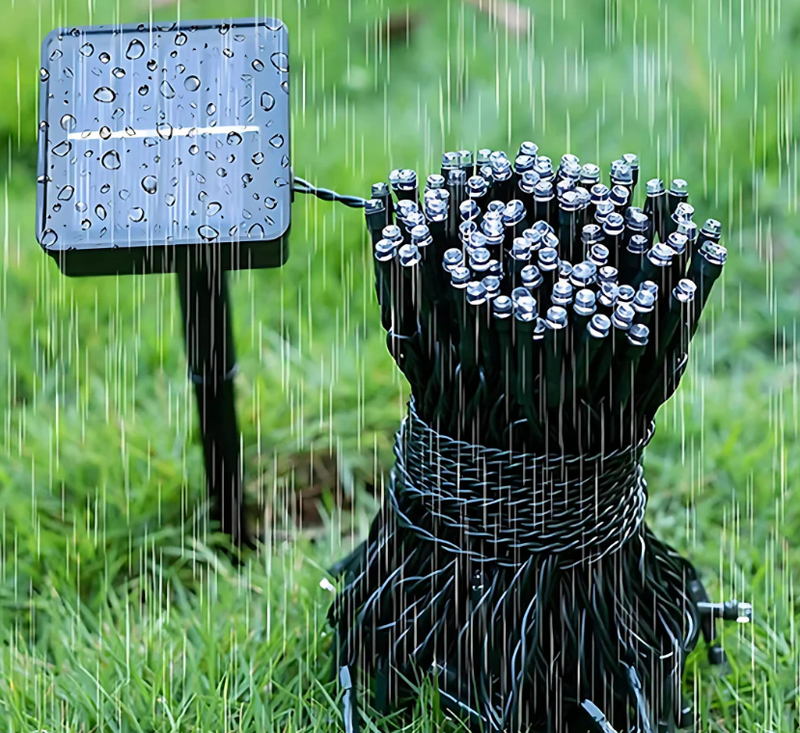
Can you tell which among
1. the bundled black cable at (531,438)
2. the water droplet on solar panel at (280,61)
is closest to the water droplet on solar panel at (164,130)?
the water droplet on solar panel at (280,61)

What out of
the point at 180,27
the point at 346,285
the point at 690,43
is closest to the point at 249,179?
the point at 180,27

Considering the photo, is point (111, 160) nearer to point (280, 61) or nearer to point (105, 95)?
point (105, 95)

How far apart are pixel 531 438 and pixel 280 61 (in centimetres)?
57

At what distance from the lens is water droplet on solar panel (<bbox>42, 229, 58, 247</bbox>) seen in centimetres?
139

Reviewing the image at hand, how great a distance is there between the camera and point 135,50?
4.98ft

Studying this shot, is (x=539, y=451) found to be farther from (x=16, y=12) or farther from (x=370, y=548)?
(x=16, y=12)

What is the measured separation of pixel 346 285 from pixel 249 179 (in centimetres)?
94

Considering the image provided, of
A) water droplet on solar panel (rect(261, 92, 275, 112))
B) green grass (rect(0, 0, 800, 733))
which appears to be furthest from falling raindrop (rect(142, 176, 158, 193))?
green grass (rect(0, 0, 800, 733))

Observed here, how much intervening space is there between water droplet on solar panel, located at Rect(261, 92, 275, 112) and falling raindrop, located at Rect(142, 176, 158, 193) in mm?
160

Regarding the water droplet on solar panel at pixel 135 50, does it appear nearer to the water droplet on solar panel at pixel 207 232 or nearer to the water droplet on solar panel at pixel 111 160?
the water droplet on solar panel at pixel 111 160

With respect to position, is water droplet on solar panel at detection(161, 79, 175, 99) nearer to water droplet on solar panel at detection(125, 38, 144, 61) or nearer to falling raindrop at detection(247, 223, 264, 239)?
water droplet on solar panel at detection(125, 38, 144, 61)

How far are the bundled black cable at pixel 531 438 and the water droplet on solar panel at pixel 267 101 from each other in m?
0.18

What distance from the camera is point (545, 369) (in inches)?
49.8

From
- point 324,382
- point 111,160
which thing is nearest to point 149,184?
point 111,160
